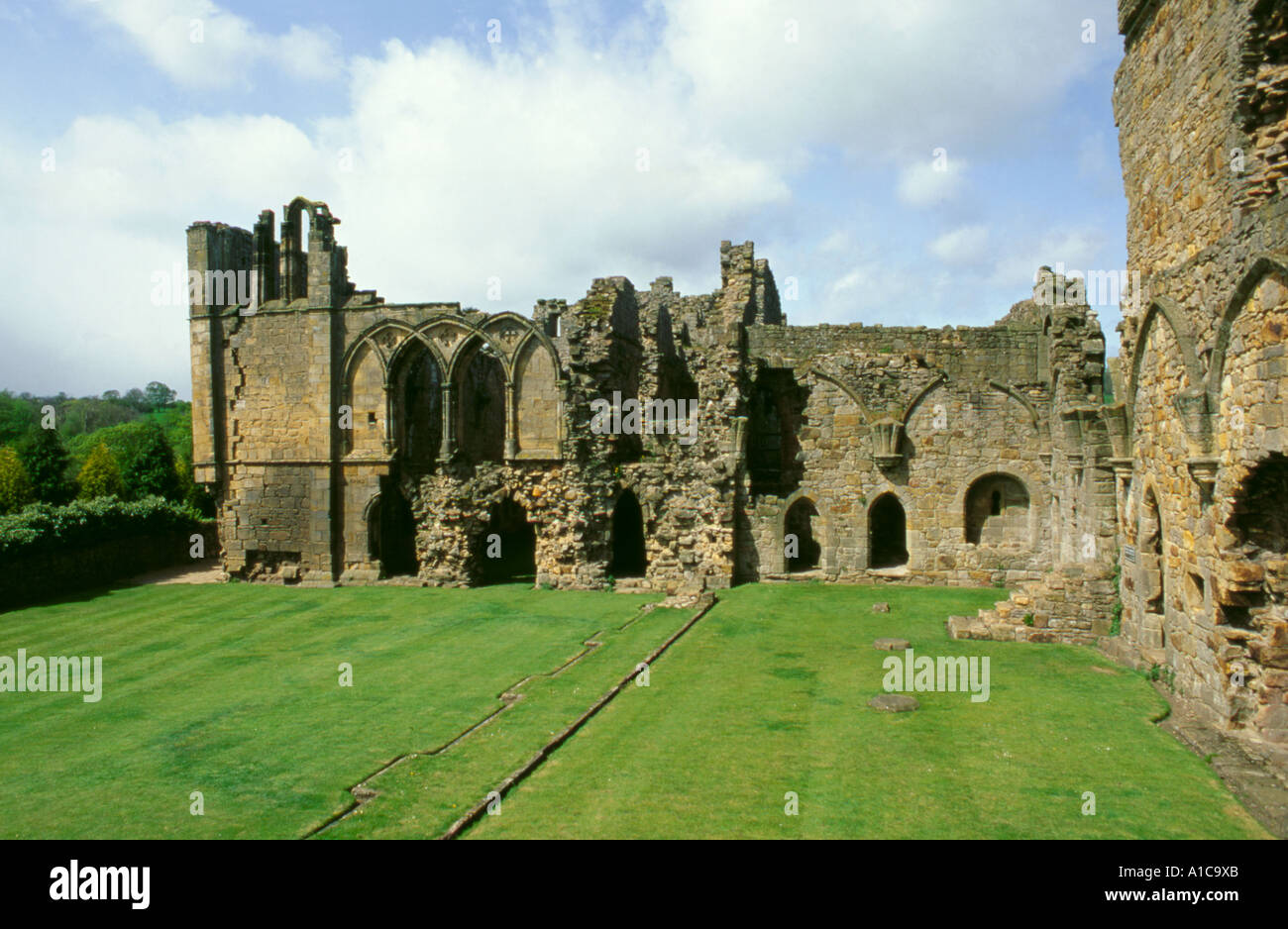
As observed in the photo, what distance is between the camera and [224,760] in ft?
33.3

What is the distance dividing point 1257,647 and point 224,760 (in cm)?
1140

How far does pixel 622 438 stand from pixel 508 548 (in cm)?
673

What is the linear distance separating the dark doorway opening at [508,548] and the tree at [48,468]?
77.4ft

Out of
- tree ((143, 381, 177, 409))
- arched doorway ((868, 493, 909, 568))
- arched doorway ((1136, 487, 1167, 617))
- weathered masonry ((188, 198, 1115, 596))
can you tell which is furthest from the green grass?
tree ((143, 381, 177, 409))

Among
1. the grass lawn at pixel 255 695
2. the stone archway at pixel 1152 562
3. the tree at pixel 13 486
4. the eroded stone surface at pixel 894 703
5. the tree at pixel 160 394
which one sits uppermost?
the tree at pixel 160 394

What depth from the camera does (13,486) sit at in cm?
3688

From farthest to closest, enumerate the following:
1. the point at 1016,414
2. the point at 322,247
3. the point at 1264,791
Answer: the point at 322,247 → the point at 1016,414 → the point at 1264,791

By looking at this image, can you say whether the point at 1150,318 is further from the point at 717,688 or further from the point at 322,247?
the point at 322,247

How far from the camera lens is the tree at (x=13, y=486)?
120 ft

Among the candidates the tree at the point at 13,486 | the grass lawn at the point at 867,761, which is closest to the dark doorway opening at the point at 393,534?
the grass lawn at the point at 867,761

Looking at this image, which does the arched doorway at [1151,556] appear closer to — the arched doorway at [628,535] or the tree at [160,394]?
the arched doorway at [628,535]

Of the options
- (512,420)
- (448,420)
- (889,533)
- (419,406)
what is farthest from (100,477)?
(889,533)

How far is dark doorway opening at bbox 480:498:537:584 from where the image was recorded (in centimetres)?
2372

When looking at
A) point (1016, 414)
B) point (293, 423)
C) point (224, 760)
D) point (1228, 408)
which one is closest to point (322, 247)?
point (293, 423)
